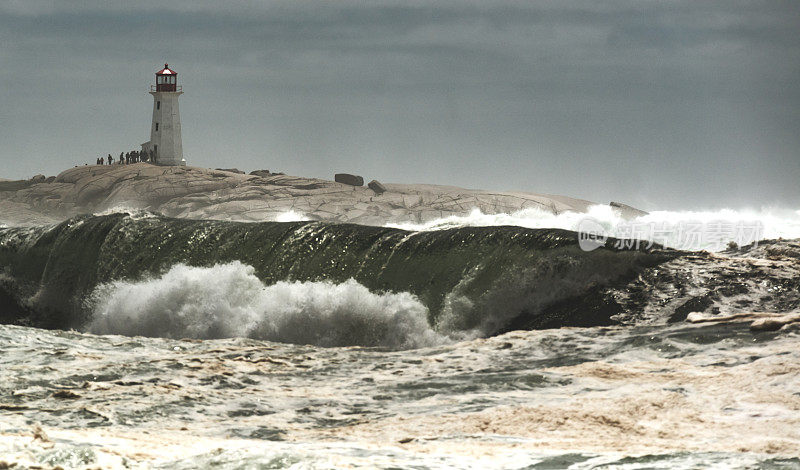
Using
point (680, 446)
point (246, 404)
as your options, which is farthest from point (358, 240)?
point (680, 446)

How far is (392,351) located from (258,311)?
10.9 feet

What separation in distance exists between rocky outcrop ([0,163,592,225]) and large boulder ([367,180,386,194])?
16cm

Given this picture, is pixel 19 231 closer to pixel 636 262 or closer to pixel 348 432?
pixel 636 262

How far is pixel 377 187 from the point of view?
4794 centimetres

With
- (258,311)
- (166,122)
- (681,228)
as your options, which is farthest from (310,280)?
(166,122)

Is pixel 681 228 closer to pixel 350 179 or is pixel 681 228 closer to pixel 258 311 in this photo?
pixel 258 311

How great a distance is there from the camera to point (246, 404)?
270 inches

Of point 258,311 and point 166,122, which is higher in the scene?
point 166,122

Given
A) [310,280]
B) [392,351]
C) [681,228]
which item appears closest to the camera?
[392,351]

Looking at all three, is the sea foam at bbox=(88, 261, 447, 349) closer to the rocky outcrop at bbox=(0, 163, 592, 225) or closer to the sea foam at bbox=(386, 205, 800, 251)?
the sea foam at bbox=(386, 205, 800, 251)

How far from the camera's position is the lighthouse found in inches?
2347

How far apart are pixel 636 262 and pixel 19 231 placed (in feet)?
41.9

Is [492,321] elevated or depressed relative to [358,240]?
depressed

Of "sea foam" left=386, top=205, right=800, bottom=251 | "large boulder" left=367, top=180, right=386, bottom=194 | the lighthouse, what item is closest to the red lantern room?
the lighthouse
